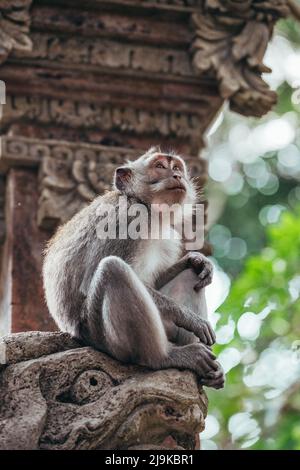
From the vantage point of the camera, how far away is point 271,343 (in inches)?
521

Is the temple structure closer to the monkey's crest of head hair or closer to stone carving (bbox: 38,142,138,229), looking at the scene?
stone carving (bbox: 38,142,138,229)

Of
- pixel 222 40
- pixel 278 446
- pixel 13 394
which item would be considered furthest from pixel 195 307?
pixel 278 446

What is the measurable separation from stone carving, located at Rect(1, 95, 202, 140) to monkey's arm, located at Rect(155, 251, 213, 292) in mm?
1936

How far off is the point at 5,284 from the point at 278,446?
3895 millimetres

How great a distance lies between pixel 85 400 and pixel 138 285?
0.73 metres

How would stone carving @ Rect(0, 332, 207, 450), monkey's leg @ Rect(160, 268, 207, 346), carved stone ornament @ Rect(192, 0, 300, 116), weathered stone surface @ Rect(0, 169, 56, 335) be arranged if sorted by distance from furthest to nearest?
carved stone ornament @ Rect(192, 0, 300, 116), weathered stone surface @ Rect(0, 169, 56, 335), monkey's leg @ Rect(160, 268, 207, 346), stone carving @ Rect(0, 332, 207, 450)

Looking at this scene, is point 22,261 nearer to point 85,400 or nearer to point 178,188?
point 178,188

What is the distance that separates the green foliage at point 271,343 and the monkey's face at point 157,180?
11.2 ft

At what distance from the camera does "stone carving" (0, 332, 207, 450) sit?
6121mm

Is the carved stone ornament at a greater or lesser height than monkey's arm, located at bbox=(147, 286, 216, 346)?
greater

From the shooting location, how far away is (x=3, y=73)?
8898mm

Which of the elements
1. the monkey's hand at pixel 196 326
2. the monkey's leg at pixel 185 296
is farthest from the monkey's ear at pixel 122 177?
the monkey's hand at pixel 196 326

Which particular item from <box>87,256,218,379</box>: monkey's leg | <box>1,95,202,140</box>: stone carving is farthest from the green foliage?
<box>87,256,218,379</box>: monkey's leg

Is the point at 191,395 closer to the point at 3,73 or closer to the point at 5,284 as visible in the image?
the point at 5,284
